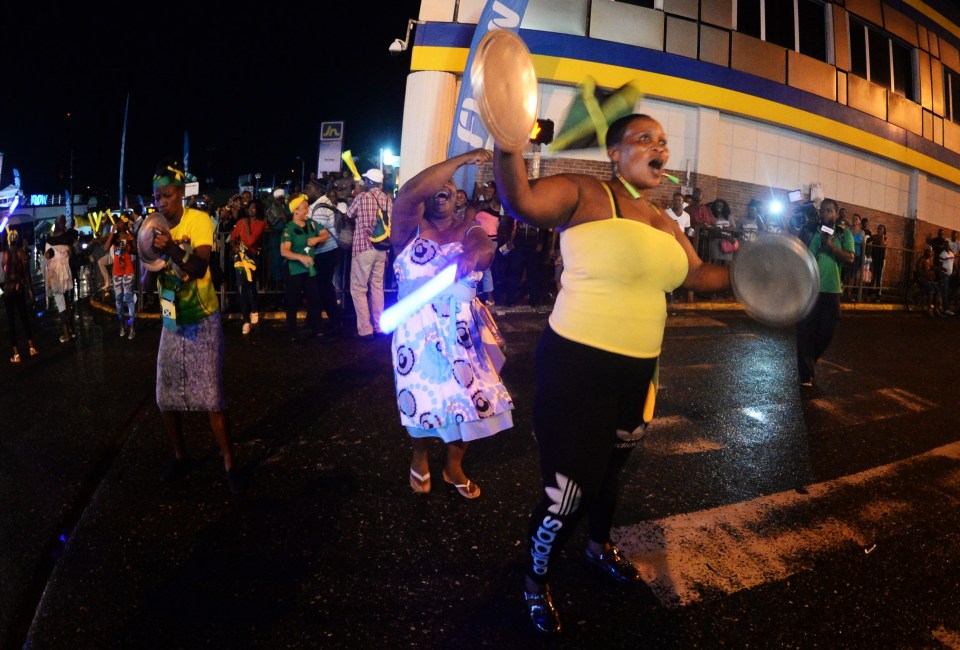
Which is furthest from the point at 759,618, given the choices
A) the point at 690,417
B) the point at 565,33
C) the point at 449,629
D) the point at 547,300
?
the point at 565,33

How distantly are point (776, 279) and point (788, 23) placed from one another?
741 inches

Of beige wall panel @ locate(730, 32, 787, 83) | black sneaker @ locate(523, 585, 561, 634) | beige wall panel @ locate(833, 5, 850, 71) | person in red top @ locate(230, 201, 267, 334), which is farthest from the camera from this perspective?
beige wall panel @ locate(833, 5, 850, 71)

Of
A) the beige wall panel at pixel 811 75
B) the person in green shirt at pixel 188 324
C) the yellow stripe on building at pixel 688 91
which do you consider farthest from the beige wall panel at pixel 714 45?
the person in green shirt at pixel 188 324

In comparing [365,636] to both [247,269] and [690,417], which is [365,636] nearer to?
[690,417]

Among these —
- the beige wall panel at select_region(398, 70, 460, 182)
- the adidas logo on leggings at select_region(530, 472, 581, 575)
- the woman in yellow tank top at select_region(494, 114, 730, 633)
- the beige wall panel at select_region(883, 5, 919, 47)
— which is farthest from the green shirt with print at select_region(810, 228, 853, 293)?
the beige wall panel at select_region(883, 5, 919, 47)

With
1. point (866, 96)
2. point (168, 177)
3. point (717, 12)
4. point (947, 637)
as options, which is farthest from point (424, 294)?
point (866, 96)

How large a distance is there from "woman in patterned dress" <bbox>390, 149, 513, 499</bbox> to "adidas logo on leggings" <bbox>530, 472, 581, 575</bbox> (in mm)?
1078

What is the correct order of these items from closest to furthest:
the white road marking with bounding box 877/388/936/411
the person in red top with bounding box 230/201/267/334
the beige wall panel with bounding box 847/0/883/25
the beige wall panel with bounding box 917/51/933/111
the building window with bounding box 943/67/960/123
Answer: the white road marking with bounding box 877/388/936/411 < the person in red top with bounding box 230/201/267/334 < the beige wall panel with bounding box 847/0/883/25 < the beige wall panel with bounding box 917/51/933/111 < the building window with bounding box 943/67/960/123

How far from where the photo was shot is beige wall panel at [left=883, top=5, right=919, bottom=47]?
20.0 meters

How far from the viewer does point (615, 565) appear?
119 inches

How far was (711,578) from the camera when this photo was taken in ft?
10.1

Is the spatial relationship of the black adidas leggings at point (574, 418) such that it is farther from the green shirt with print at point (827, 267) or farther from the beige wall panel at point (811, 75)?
the beige wall panel at point (811, 75)

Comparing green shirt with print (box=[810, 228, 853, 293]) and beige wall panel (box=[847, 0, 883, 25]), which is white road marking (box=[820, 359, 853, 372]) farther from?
beige wall panel (box=[847, 0, 883, 25])

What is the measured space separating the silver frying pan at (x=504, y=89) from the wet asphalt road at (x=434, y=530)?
1980 millimetres
